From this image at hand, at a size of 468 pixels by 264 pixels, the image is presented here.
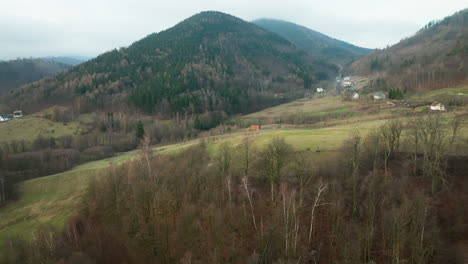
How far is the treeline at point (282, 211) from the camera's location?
2512 centimetres

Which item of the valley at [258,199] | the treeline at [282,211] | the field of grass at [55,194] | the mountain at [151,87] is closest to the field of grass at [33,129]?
the valley at [258,199]

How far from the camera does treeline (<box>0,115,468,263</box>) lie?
2512 cm

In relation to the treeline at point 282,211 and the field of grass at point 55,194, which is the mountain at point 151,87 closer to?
the field of grass at point 55,194

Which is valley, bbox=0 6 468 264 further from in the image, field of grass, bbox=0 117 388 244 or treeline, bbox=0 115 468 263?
field of grass, bbox=0 117 388 244

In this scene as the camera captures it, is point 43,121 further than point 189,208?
Yes

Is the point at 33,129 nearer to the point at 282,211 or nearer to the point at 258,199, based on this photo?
the point at 258,199

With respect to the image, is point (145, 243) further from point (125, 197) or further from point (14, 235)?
Result: point (14, 235)

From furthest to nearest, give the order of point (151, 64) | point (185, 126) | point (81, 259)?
point (151, 64), point (185, 126), point (81, 259)

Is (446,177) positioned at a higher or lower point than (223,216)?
higher

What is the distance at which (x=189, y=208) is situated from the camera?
108 feet

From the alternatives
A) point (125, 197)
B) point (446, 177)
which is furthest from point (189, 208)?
point (446, 177)

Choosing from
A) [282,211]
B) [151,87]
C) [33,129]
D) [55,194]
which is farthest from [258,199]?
[151,87]

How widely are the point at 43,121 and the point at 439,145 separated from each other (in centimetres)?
12376

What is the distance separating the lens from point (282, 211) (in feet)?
100
